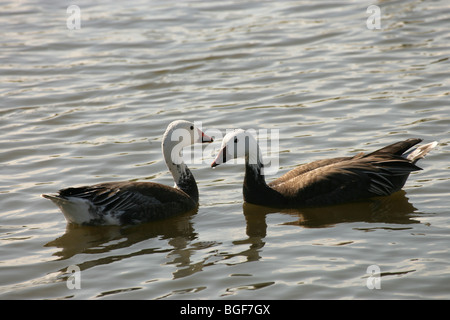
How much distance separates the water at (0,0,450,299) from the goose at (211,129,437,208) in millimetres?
169

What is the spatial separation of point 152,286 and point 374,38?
9.94 m

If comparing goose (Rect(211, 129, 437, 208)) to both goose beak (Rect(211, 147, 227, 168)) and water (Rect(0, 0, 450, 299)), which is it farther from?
water (Rect(0, 0, 450, 299))

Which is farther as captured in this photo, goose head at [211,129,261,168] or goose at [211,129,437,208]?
goose head at [211,129,261,168]

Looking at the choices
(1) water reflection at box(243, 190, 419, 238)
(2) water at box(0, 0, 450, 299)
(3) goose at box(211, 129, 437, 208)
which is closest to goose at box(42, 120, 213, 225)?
(2) water at box(0, 0, 450, 299)

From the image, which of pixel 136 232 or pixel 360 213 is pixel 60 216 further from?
pixel 360 213

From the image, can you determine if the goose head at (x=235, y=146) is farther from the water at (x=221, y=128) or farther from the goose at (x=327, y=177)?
the water at (x=221, y=128)

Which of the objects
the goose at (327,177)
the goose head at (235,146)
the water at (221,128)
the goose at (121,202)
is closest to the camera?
the water at (221,128)

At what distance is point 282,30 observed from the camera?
54.7ft

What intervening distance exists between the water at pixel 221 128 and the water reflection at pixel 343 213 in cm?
3

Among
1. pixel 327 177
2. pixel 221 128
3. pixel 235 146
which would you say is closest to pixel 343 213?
pixel 327 177

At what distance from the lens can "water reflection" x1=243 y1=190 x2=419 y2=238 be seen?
28.3 ft

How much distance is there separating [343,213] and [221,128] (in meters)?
3.45

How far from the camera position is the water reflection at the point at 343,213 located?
340 inches

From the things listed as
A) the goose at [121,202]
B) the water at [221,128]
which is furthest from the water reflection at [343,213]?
the goose at [121,202]
